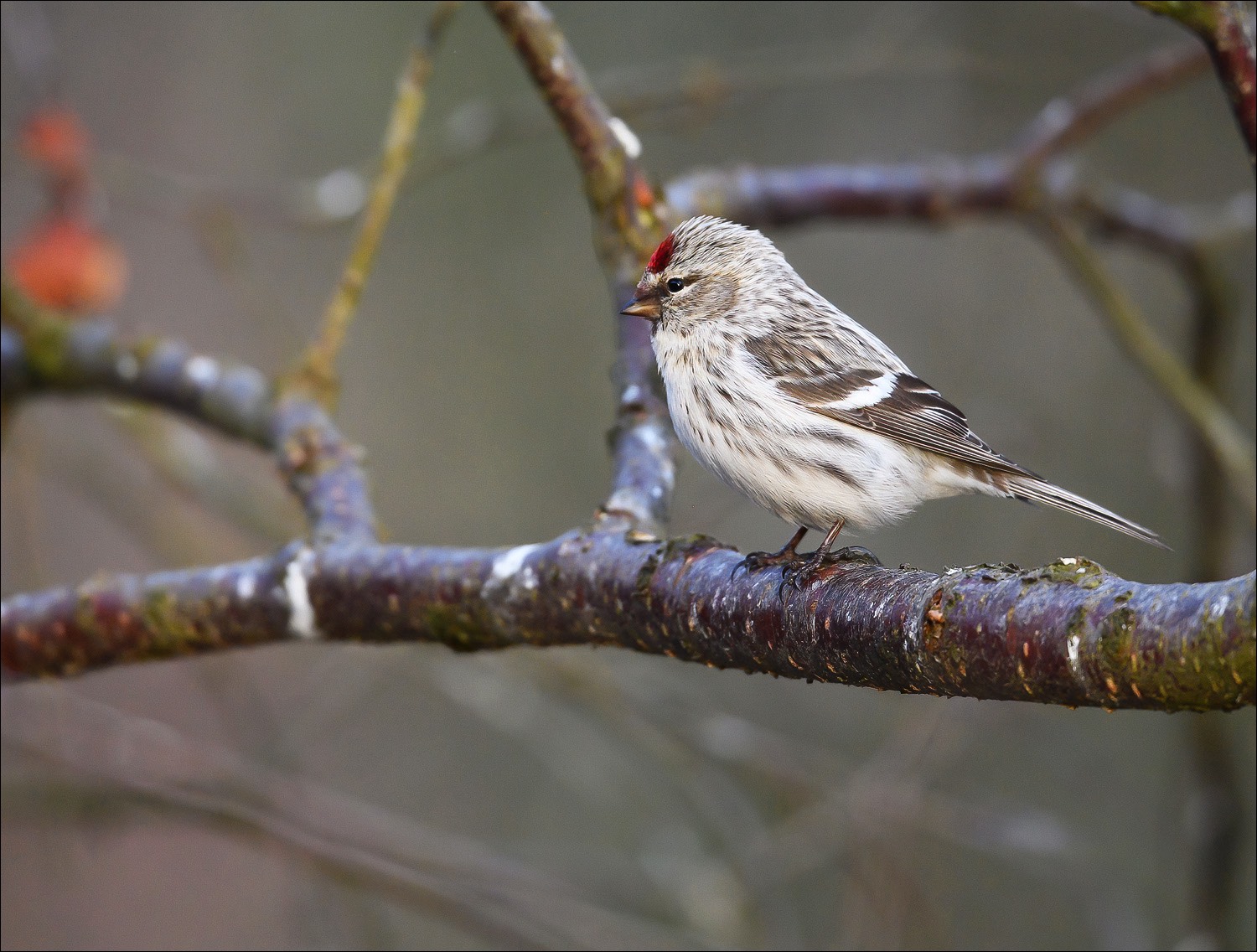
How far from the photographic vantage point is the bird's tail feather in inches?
96.2

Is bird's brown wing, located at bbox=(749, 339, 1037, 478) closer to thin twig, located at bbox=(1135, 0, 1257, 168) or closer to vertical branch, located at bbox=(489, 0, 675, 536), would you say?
vertical branch, located at bbox=(489, 0, 675, 536)

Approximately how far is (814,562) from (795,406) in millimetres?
942

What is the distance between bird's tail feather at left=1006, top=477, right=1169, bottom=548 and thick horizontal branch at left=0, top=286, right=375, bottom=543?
1.46 metres

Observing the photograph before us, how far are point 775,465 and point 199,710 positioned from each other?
4664mm

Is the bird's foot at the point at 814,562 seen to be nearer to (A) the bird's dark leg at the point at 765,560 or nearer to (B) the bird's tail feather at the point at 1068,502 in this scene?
(A) the bird's dark leg at the point at 765,560

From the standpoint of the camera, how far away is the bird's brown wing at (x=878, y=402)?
293cm

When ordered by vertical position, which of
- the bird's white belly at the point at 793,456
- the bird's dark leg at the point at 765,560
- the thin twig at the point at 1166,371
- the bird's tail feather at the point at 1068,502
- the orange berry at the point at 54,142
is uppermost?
the orange berry at the point at 54,142

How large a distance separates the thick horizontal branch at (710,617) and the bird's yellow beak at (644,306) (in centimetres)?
92

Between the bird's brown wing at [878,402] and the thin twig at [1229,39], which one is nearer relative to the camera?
the thin twig at [1229,39]

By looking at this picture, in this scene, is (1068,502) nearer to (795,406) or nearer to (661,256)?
(795,406)

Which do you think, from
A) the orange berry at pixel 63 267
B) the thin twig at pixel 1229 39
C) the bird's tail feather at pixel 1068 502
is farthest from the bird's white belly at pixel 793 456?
the orange berry at pixel 63 267

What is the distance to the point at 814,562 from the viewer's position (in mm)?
2062

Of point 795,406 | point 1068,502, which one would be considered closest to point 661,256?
point 795,406

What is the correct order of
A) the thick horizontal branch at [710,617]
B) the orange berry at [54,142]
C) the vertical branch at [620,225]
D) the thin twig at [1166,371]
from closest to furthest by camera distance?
1. the thick horizontal branch at [710,617]
2. the vertical branch at [620,225]
3. the thin twig at [1166,371]
4. the orange berry at [54,142]
